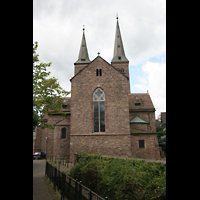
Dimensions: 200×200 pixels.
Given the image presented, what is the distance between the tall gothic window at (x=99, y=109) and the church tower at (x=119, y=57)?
20.8 meters

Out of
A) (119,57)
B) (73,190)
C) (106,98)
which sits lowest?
(73,190)

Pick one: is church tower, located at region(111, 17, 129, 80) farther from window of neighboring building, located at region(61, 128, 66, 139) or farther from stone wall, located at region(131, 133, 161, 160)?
stone wall, located at region(131, 133, 161, 160)

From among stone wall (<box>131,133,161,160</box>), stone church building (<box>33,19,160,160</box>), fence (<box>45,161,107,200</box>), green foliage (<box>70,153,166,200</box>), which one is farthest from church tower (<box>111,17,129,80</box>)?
fence (<box>45,161,107,200</box>)

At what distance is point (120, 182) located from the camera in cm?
735

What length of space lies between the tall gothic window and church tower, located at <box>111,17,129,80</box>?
2084 cm

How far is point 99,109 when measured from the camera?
789 inches

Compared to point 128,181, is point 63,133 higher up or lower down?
higher up

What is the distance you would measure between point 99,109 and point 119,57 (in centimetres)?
2526

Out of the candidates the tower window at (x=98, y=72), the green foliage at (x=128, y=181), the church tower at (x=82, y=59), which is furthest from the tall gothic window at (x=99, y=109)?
the church tower at (x=82, y=59)

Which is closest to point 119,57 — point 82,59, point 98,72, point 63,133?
point 82,59

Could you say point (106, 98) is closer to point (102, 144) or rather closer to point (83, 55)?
point (102, 144)
